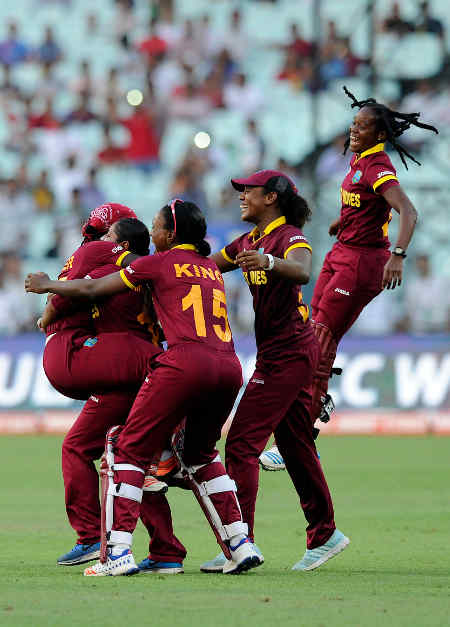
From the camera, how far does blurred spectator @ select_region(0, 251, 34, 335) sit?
776 inches

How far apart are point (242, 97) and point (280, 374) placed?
15.0 metres

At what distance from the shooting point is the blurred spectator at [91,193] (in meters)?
20.5

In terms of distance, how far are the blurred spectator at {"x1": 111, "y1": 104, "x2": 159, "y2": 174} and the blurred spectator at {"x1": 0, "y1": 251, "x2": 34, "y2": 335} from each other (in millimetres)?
2857

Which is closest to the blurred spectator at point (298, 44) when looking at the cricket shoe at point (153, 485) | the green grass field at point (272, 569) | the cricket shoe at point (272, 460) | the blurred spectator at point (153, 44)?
the blurred spectator at point (153, 44)

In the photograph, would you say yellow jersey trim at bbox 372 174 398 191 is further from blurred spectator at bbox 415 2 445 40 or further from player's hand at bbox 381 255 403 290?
blurred spectator at bbox 415 2 445 40

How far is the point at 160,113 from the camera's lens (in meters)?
21.6

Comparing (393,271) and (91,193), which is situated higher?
(91,193)

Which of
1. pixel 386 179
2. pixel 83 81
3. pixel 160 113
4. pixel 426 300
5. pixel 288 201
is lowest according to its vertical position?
pixel 426 300

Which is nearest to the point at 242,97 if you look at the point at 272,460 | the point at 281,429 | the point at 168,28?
the point at 168,28

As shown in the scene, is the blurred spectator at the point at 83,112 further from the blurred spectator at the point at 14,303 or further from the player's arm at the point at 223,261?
the player's arm at the point at 223,261

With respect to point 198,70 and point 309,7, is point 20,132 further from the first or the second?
point 309,7

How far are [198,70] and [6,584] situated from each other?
16.7 m

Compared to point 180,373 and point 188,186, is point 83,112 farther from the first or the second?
point 180,373

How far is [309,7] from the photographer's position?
22.5 metres
